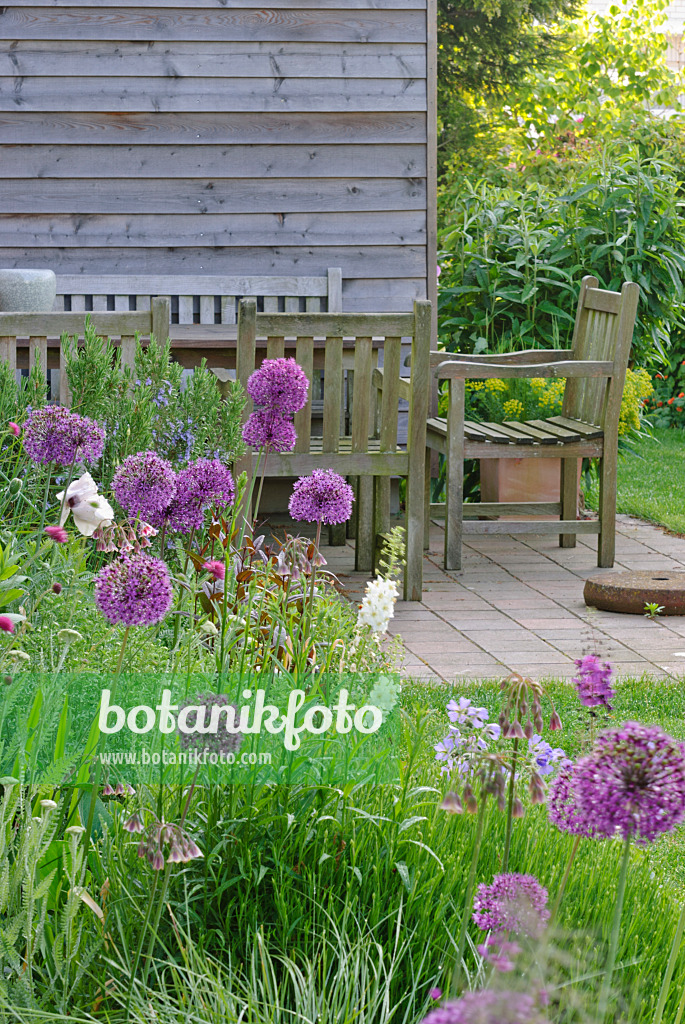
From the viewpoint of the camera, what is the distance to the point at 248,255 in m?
6.48

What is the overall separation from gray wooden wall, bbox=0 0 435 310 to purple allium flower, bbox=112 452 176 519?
4.56 metres

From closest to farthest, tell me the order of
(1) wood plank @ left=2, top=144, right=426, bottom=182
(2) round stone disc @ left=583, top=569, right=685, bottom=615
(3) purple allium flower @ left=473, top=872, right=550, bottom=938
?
1. (3) purple allium flower @ left=473, top=872, right=550, bottom=938
2. (2) round stone disc @ left=583, top=569, right=685, bottom=615
3. (1) wood plank @ left=2, top=144, right=426, bottom=182

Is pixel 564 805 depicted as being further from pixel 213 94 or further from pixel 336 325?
pixel 213 94

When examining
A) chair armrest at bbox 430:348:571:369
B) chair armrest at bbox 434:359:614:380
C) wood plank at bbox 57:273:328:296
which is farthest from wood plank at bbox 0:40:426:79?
chair armrest at bbox 434:359:614:380

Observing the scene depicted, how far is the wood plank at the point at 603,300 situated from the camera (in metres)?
5.04

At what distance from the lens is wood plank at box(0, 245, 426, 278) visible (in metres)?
6.43

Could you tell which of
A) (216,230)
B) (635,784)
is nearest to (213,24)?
(216,230)

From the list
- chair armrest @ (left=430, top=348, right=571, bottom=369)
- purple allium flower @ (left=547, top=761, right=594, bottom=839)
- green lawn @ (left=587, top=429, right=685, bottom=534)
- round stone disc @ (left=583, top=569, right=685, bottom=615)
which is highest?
chair armrest @ (left=430, top=348, right=571, bottom=369)

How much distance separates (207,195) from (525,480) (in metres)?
2.39

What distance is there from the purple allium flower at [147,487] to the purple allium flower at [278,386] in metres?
0.49

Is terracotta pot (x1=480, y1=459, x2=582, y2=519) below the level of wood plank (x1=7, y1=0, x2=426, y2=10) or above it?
below

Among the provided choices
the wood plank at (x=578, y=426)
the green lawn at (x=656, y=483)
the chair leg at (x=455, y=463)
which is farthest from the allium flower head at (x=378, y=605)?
the green lawn at (x=656, y=483)

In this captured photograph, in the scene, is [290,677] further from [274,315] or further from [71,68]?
[71,68]

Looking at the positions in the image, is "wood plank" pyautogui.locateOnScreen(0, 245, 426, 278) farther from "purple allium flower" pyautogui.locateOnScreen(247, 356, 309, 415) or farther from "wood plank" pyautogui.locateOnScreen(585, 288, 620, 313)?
"purple allium flower" pyautogui.locateOnScreen(247, 356, 309, 415)
